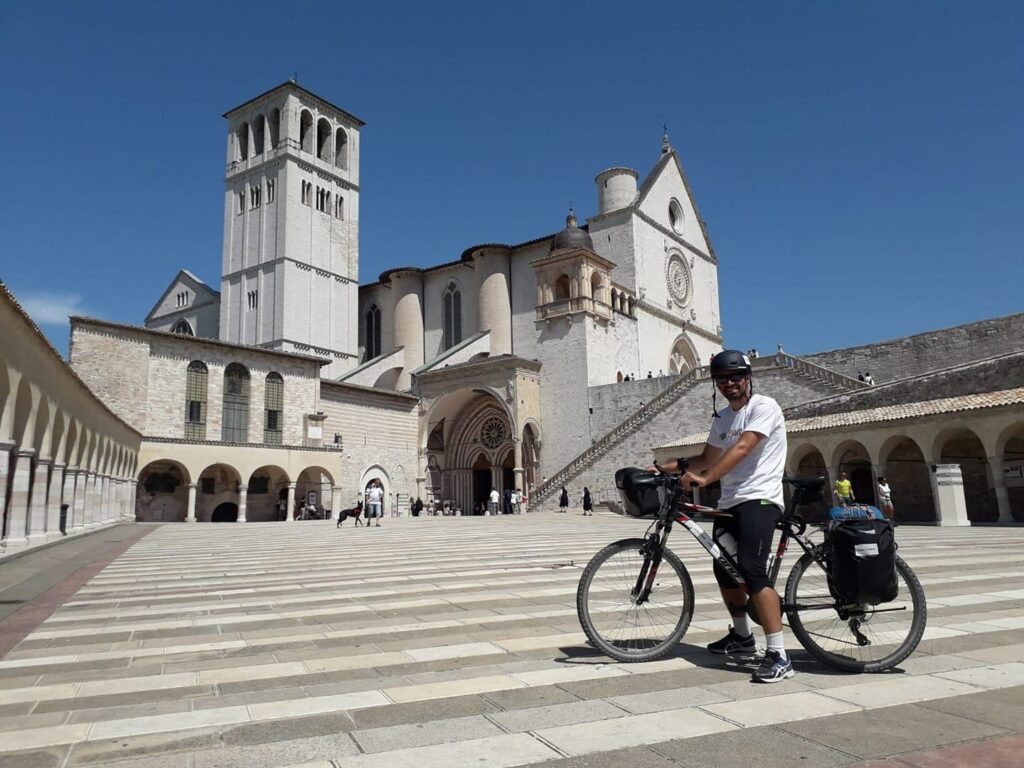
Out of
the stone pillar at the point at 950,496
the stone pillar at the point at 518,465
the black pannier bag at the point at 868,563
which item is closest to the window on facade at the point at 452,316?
the stone pillar at the point at 518,465

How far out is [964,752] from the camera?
2516 millimetres

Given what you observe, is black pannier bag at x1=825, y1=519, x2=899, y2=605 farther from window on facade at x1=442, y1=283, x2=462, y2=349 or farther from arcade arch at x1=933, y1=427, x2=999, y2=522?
window on facade at x1=442, y1=283, x2=462, y2=349

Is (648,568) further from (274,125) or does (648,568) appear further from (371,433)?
(274,125)

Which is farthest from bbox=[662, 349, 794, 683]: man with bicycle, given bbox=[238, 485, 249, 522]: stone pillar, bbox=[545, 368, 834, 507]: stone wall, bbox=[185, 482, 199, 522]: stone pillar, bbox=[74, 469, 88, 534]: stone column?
bbox=[238, 485, 249, 522]: stone pillar

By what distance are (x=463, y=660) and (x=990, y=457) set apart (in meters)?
18.6

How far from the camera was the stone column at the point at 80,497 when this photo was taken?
60.6 ft

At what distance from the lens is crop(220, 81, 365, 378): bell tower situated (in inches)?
1893

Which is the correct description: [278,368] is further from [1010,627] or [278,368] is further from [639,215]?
[1010,627]

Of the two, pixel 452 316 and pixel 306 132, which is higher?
pixel 306 132

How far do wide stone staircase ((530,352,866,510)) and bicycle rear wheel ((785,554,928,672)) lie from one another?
25060 millimetres

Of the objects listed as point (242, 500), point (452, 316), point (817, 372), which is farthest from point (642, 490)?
point (452, 316)

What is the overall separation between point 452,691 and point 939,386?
22533 millimetres

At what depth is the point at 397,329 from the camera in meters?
49.5

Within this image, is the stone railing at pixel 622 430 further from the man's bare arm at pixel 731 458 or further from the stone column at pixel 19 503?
the man's bare arm at pixel 731 458
